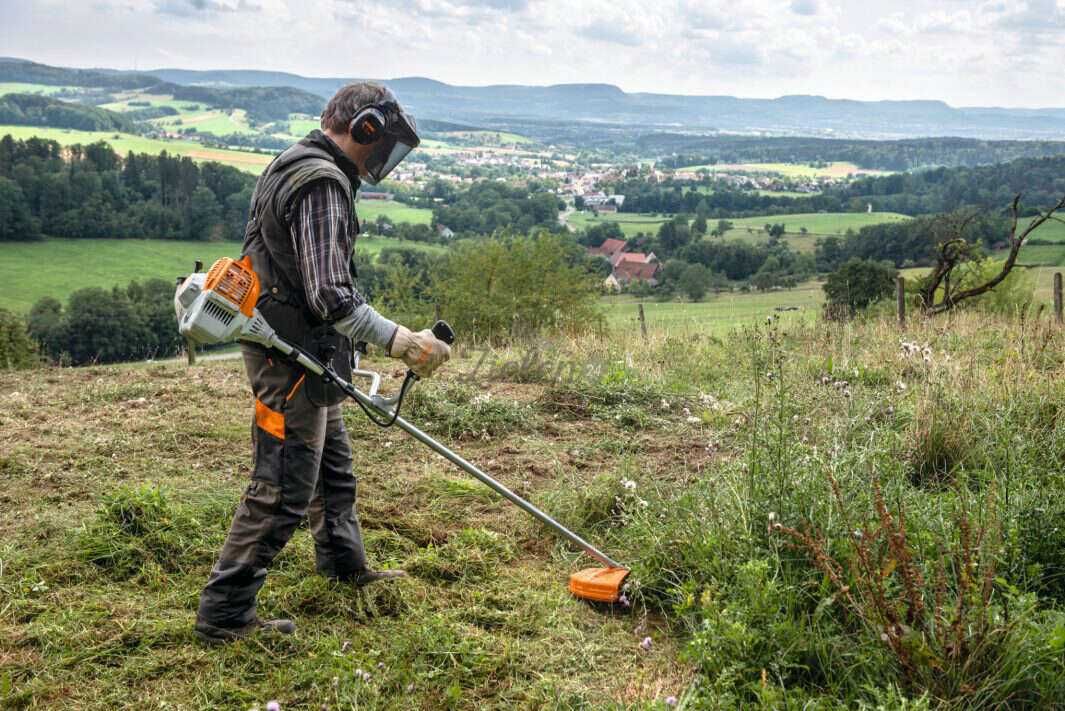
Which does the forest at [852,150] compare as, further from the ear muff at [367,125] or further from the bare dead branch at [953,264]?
the ear muff at [367,125]

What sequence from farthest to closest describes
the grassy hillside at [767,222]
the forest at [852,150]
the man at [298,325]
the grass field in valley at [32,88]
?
the grass field in valley at [32,88] < the forest at [852,150] < the grassy hillside at [767,222] < the man at [298,325]

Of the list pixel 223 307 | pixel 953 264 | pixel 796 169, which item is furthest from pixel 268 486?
pixel 796 169

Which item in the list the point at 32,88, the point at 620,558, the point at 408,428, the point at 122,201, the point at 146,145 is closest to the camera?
the point at 408,428

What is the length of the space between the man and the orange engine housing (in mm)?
108

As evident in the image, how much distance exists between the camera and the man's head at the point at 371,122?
3781mm

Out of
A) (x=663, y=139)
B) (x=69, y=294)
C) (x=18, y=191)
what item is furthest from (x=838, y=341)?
(x=663, y=139)

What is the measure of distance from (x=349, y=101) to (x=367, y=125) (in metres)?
0.14

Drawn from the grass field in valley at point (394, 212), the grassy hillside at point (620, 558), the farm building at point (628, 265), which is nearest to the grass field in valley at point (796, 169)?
the grass field in valley at point (394, 212)

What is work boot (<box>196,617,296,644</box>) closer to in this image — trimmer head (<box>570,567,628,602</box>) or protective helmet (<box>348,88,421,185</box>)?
trimmer head (<box>570,567,628,602</box>)

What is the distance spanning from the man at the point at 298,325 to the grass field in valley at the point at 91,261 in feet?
136

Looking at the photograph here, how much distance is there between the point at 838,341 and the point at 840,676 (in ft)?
22.2

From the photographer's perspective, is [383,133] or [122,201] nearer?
[383,133]

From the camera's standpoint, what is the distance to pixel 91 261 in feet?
164

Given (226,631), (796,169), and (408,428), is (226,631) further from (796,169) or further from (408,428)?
(796,169)
